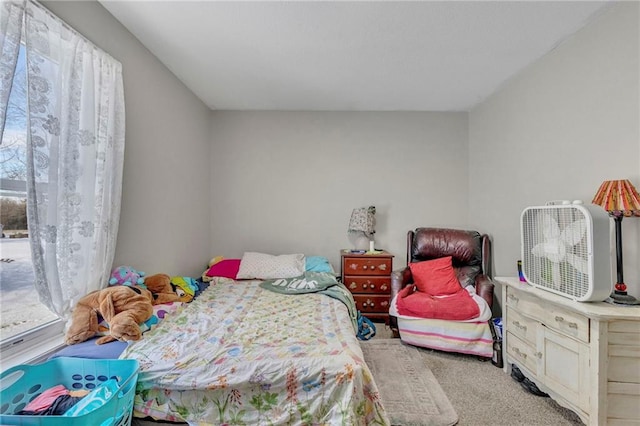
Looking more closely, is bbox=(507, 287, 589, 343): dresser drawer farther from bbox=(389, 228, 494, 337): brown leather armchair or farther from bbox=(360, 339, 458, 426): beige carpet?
bbox=(360, 339, 458, 426): beige carpet

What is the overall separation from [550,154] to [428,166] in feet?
4.55

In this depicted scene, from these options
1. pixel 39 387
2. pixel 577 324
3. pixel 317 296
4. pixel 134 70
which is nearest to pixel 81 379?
pixel 39 387

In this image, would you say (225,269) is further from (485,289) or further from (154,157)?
(485,289)

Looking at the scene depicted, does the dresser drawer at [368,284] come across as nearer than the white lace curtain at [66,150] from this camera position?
No

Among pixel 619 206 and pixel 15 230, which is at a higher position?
pixel 619 206

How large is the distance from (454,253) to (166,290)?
110 inches

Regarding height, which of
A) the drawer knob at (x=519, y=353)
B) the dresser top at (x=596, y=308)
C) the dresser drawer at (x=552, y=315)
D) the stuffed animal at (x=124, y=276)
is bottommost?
the drawer knob at (x=519, y=353)

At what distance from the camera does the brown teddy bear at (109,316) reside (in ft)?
4.74

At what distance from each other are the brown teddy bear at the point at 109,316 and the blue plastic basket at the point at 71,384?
177 mm

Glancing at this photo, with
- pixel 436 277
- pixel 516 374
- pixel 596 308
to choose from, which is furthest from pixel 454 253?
pixel 596 308

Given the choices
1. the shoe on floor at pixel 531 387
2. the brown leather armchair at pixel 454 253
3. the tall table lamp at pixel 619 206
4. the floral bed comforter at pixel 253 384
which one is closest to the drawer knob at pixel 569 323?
the tall table lamp at pixel 619 206

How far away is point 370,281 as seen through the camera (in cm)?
311

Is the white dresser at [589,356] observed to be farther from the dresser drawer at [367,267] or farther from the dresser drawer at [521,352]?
the dresser drawer at [367,267]

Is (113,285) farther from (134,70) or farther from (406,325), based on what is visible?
(406,325)
